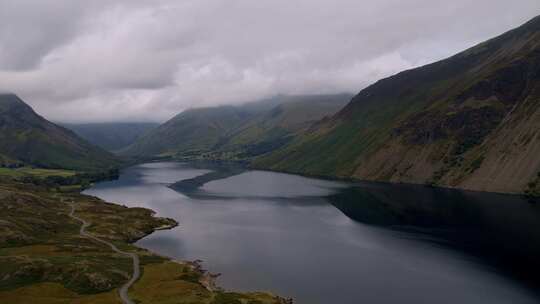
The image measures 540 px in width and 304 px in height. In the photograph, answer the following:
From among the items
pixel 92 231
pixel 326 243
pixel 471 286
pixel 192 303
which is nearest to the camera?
pixel 192 303

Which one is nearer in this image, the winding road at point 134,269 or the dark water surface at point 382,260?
the winding road at point 134,269

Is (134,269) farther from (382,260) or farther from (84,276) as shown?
(382,260)

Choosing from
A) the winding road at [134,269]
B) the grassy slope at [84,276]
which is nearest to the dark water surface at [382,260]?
the grassy slope at [84,276]

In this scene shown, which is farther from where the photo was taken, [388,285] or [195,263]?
[195,263]

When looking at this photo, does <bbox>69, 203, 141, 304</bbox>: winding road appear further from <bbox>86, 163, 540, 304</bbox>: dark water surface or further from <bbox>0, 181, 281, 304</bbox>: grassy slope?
<bbox>86, 163, 540, 304</bbox>: dark water surface

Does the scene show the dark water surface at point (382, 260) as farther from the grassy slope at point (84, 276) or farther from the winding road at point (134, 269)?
the winding road at point (134, 269)

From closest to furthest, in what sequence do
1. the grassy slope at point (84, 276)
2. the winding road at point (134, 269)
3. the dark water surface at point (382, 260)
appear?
the grassy slope at point (84, 276) < the winding road at point (134, 269) < the dark water surface at point (382, 260)

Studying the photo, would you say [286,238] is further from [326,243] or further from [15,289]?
[15,289]

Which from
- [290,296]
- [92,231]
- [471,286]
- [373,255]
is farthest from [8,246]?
[471,286]

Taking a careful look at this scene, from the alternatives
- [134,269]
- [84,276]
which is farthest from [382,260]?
[84,276]

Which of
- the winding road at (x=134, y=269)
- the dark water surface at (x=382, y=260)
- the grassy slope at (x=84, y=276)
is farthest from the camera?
the dark water surface at (x=382, y=260)

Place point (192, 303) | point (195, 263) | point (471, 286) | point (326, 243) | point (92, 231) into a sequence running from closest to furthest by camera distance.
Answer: point (192, 303), point (471, 286), point (195, 263), point (326, 243), point (92, 231)
